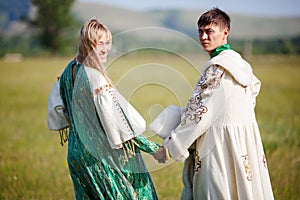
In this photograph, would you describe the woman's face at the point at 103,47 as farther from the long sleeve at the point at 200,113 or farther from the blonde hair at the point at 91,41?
the long sleeve at the point at 200,113

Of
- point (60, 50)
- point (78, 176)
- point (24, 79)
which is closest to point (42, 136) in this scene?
point (78, 176)

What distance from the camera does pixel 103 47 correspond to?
3.12 metres

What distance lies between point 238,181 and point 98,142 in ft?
3.19

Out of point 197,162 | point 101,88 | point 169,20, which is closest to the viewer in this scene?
point 101,88

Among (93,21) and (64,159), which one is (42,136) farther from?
(93,21)

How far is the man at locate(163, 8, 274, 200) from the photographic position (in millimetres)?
3102

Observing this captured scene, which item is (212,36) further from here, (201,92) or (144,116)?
(144,116)

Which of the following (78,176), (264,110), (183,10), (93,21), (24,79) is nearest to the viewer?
(93,21)

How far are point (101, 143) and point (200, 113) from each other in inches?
27.3

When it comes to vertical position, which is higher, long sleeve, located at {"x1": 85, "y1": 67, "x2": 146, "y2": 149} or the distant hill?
the distant hill

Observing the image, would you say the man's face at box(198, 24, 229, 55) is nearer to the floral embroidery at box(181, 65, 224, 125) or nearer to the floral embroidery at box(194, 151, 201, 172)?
the floral embroidery at box(181, 65, 224, 125)

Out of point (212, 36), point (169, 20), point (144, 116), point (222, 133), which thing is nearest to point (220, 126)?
point (222, 133)

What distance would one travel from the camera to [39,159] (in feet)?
20.3

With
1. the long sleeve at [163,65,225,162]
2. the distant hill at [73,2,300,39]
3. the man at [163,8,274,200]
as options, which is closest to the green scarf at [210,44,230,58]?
the man at [163,8,274,200]
